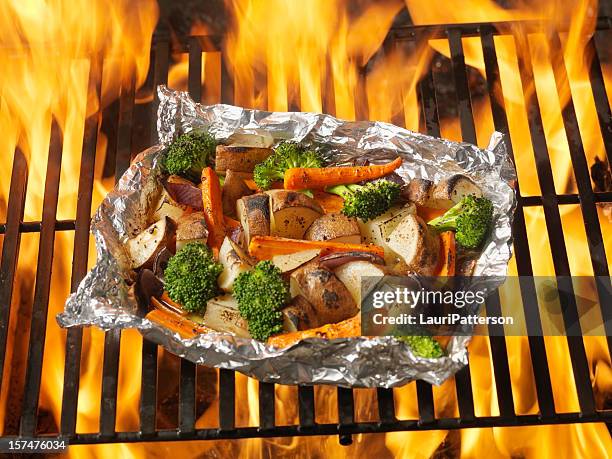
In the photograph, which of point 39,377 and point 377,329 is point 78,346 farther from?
point 377,329

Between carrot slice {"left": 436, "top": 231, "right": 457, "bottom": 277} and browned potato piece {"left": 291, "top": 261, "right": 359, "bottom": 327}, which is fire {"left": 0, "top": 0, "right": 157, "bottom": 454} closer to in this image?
browned potato piece {"left": 291, "top": 261, "right": 359, "bottom": 327}

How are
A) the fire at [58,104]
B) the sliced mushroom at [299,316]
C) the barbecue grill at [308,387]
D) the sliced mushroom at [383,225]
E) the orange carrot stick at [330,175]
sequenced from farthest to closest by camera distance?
the fire at [58,104], the orange carrot stick at [330,175], the sliced mushroom at [383,225], the barbecue grill at [308,387], the sliced mushroom at [299,316]

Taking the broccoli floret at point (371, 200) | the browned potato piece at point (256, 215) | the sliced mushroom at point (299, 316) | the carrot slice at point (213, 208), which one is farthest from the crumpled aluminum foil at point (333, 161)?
the browned potato piece at point (256, 215)

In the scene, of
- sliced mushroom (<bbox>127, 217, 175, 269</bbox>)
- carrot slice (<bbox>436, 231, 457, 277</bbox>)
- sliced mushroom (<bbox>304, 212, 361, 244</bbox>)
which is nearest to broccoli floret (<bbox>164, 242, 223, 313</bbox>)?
sliced mushroom (<bbox>127, 217, 175, 269</bbox>)

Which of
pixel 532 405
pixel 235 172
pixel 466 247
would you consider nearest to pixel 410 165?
pixel 466 247

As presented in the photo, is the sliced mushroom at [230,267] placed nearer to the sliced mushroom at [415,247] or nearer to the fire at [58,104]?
the sliced mushroom at [415,247]
